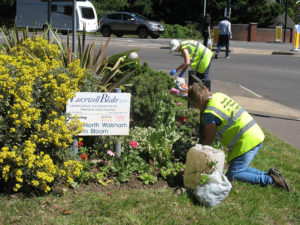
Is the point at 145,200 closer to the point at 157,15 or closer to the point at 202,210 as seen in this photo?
the point at 202,210

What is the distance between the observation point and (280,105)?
969cm

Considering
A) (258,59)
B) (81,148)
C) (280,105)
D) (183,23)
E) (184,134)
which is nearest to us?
(81,148)

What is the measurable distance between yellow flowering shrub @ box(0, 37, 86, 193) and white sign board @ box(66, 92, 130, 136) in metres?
0.15

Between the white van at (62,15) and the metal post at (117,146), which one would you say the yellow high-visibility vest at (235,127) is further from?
the white van at (62,15)

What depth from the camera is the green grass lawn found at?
3.68m

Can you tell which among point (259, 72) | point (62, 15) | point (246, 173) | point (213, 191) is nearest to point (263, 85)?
point (259, 72)

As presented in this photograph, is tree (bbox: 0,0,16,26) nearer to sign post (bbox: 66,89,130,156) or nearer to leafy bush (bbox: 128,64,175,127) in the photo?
leafy bush (bbox: 128,64,175,127)

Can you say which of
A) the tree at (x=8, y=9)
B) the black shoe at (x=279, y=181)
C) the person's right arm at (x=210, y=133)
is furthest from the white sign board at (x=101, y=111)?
the tree at (x=8, y=9)

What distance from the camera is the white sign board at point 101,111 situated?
14.8 feet

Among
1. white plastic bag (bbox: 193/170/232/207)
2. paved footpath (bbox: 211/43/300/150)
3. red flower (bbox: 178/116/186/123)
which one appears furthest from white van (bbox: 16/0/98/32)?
white plastic bag (bbox: 193/170/232/207)

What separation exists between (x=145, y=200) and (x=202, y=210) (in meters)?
0.52

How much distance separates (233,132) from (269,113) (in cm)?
451

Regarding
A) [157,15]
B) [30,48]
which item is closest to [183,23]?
[157,15]

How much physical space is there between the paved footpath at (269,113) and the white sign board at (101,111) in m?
3.14
